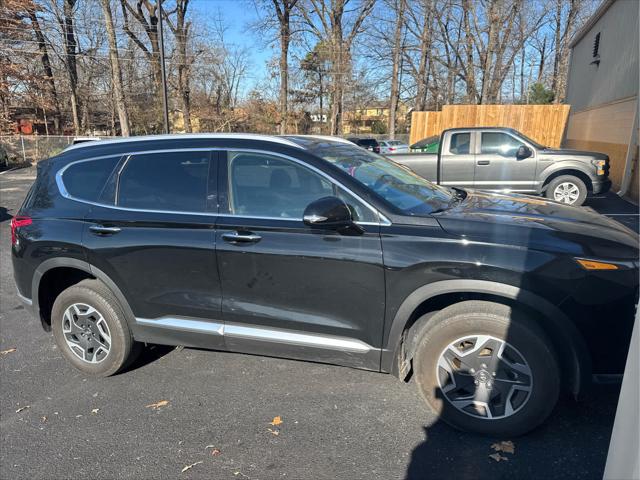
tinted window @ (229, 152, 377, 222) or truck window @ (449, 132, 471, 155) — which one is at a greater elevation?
truck window @ (449, 132, 471, 155)

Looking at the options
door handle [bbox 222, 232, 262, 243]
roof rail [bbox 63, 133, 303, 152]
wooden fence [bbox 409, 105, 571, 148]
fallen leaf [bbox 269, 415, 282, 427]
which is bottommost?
fallen leaf [bbox 269, 415, 282, 427]

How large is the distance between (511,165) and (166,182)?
8225 millimetres

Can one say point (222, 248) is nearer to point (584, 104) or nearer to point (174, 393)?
point (174, 393)

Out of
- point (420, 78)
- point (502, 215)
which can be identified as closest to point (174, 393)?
point (502, 215)

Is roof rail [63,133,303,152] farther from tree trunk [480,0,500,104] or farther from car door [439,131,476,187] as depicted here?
tree trunk [480,0,500,104]

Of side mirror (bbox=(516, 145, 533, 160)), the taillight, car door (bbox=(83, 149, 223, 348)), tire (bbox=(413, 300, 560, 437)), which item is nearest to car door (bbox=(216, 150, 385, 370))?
car door (bbox=(83, 149, 223, 348))

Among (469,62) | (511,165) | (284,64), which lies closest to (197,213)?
(511,165)

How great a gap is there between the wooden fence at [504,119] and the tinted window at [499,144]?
10.9 metres

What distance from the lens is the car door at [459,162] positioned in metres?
9.87

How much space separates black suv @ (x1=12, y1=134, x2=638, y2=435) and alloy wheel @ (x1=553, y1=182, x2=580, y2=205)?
269 inches

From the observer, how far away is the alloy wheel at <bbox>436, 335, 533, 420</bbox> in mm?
2604

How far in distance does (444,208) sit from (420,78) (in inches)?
1328

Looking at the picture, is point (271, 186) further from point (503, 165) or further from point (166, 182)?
point (503, 165)

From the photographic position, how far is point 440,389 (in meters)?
2.79
